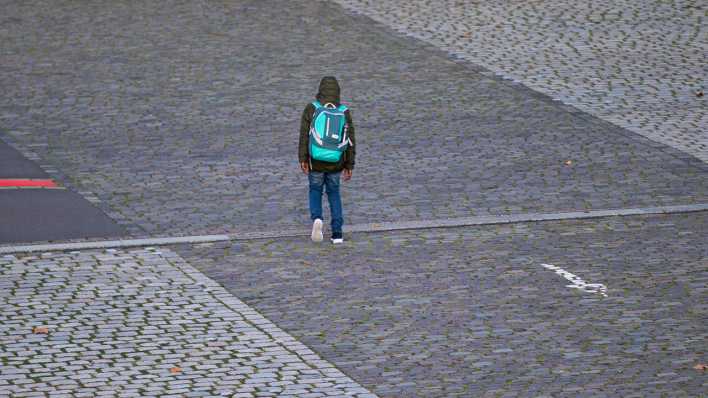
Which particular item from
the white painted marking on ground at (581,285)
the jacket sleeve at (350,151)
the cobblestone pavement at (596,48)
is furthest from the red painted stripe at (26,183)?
the cobblestone pavement at (596,48)

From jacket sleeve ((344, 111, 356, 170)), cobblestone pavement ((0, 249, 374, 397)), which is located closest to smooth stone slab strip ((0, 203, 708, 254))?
cobblestone pavement ((0, 249, 374, 397))

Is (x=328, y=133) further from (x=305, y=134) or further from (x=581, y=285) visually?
(x=581, y=285)

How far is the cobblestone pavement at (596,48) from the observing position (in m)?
18.0

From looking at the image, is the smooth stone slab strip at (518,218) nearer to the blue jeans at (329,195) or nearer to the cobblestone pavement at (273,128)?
the cobblestone pavement at (273,128)

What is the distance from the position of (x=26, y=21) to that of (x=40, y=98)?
18.7 ft

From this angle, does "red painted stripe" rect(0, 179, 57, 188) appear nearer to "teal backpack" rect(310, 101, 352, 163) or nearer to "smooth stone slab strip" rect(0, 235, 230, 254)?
"smooth stone slab strip" rect(0, 235, 230, 254)

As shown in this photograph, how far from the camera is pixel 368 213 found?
13609 millimetres

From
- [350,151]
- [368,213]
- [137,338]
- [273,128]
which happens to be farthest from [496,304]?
[273,128]

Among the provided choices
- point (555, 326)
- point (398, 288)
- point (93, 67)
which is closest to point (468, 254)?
point (398, 288)

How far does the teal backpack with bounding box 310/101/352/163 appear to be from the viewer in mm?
12352

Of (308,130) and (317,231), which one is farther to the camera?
(317,231)

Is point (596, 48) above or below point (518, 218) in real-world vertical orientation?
above

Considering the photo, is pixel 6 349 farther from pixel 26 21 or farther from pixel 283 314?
pixel 26 21

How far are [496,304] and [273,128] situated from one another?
662cm
